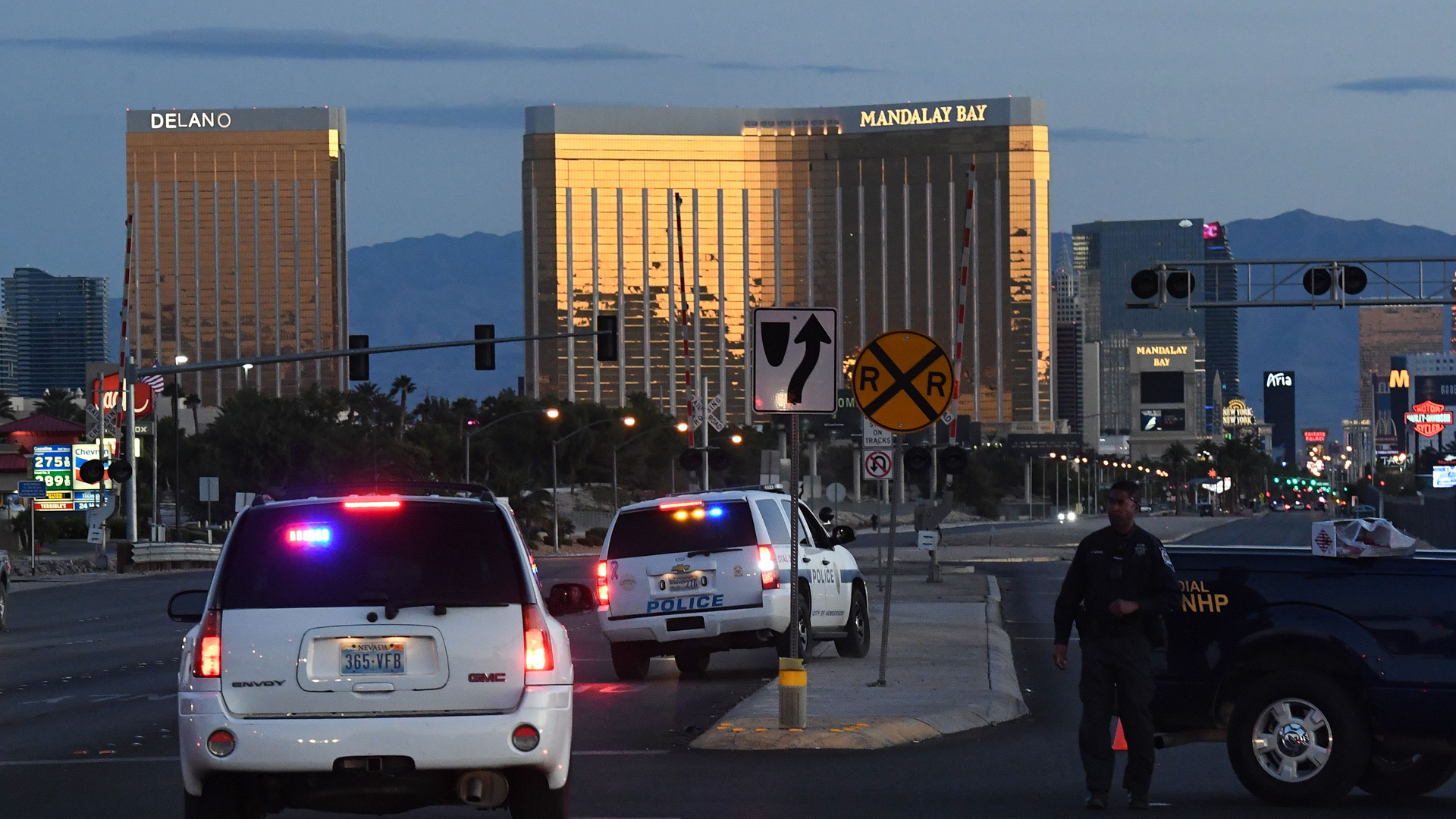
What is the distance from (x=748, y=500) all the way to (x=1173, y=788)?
811 centimetres

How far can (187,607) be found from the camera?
370 inches

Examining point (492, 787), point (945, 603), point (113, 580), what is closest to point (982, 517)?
point (113, 580)

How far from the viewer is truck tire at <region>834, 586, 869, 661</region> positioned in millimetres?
21312

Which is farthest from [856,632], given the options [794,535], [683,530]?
[794,535]

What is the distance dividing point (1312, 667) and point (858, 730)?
13.9 feet

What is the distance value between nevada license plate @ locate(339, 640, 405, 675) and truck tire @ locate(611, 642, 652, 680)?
10.9 meters

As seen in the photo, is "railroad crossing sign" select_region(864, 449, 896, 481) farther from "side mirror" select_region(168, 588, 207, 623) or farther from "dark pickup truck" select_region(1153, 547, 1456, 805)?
"side mirror" select_region(168, 588, 207, 623)

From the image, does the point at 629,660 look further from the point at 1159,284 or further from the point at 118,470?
the point at 118,470

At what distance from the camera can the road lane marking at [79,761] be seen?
13305 millimetres

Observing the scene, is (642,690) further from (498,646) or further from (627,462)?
(627,462)

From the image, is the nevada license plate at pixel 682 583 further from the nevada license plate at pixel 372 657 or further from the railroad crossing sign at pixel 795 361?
the nevada license plate at pixel 372 657

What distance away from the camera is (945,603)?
103 feet

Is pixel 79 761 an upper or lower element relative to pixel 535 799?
lower

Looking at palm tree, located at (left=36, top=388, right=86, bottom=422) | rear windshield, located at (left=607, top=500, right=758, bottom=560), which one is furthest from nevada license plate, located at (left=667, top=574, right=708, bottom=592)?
palm tree, located at (left=36, top=388, right=86, bottom=422)
